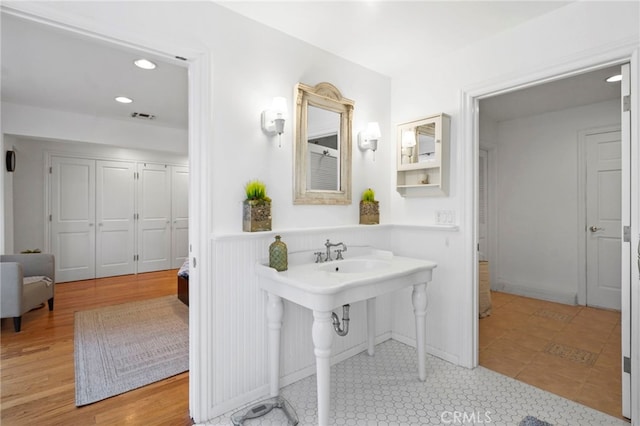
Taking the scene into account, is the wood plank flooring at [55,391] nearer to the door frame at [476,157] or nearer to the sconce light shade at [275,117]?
the sconce light shade at [275,117]

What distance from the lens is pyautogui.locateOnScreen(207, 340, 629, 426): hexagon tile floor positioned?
1.81 m

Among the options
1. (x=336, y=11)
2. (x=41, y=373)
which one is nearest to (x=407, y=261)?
(x=336, y=11)

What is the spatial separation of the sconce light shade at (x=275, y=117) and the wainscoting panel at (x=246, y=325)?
681 millimetres

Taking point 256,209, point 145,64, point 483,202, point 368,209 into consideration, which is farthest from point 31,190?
point 483,202

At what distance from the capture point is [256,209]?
1.95 m

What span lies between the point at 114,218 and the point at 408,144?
5.14 metres

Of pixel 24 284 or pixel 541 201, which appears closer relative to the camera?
pixel 24 284

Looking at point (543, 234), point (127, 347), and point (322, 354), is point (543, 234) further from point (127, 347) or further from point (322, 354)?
point (127, 347)

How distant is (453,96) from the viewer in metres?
2.48

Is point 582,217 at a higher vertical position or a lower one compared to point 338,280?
higher

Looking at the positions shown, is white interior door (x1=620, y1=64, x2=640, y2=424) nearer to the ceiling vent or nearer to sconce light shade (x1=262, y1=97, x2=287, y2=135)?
sconce light shade (x1=262, y1=97, x2=287, y2=135)

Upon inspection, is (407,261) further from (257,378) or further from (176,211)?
(176,211)

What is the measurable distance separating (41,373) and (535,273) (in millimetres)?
5435
